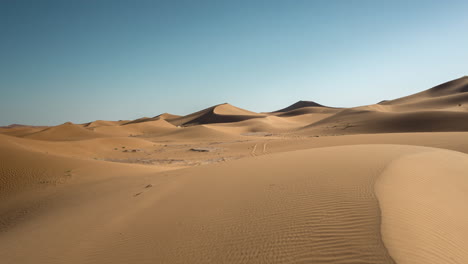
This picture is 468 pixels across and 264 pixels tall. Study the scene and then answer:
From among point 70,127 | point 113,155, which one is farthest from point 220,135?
point 70,127

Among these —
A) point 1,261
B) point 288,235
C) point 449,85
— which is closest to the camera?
point 288,235

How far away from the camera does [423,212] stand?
346 centimetres

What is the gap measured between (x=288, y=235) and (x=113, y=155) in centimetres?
2158

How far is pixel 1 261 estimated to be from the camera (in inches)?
158

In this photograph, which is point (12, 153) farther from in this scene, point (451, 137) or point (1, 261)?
point (451, 137)

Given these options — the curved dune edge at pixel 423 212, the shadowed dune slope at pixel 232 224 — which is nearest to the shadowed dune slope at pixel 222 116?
the shadowed dune slope at pixel 232 224

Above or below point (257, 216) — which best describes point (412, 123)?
above

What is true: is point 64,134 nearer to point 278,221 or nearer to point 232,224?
point 232,224

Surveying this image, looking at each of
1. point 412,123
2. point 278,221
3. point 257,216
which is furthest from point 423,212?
point 412,123

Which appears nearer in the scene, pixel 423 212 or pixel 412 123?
pixel 423 212

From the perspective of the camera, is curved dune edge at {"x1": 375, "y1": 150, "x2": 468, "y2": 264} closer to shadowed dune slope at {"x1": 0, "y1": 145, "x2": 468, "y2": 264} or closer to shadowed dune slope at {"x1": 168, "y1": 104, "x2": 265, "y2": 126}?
shadowed dune slope at {"x1": 0, "y1": 145, "x2": 468, "y2": 264}

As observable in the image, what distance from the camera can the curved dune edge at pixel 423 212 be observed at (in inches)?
100

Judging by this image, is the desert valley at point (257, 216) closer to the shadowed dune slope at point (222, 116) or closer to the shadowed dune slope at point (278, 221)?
the shadowed dune slope at point (278, 221)

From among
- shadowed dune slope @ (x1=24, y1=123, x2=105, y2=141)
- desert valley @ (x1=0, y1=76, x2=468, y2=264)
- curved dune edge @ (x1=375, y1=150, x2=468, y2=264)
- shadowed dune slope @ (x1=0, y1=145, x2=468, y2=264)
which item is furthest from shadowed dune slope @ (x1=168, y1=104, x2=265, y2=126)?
curved dune edge @ (x1=375, y1=150, x2=468, y2=264)
